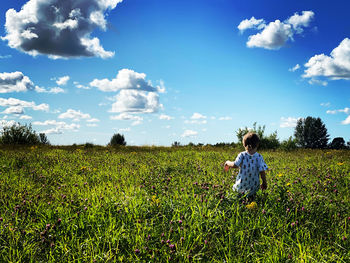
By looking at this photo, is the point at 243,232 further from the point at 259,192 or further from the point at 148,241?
the point at 259,192

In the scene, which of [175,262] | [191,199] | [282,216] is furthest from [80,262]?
[282,216]

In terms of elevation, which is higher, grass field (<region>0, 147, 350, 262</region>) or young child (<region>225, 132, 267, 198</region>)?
young child (<region>225, 132, 267, 198</region>)

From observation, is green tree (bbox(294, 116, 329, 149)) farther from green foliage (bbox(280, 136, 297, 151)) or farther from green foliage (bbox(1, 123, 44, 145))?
green foliage (bbox(1, 123, 44, 145))

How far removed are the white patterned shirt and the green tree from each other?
5498 centimetres

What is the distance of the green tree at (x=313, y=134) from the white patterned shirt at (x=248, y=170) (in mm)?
54976

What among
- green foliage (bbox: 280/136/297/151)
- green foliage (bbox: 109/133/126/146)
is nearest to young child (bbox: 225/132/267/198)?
green foliage (bbox: 280/136/297/151)

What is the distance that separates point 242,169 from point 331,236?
69.9 inches

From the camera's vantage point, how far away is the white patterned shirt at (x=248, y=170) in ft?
16.9

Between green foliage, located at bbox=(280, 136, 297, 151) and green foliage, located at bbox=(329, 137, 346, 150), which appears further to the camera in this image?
green foliage, located at bbox=(329, 137, 346, 150)

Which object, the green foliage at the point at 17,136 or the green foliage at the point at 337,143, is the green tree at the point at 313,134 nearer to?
the green foliage at the point at 337,143

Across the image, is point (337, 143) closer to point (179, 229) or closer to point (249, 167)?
point (249, 167)

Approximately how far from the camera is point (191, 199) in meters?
4.64

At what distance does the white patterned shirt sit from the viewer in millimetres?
5145

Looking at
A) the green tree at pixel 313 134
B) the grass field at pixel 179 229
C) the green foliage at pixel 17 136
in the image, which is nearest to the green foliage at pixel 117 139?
the green foliage at pixel 17 136
